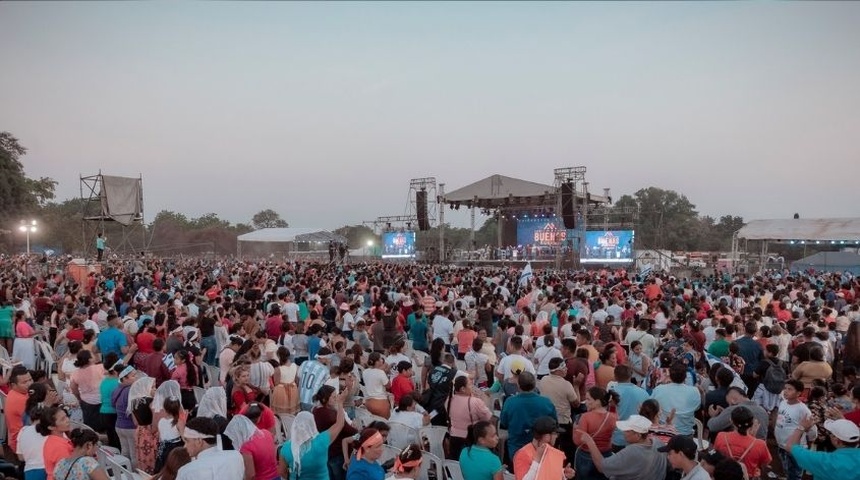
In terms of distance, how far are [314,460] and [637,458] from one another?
2.05 m

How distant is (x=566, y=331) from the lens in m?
7.96

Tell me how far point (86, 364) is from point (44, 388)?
854 mm

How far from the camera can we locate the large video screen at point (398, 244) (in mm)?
33750

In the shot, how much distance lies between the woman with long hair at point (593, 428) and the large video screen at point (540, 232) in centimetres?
2669

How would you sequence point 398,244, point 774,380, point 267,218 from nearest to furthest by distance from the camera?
point 774,380, point 398,244, point 267,218

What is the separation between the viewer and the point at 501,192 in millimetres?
29922

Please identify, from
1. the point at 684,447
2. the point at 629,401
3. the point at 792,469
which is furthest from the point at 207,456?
the point at 792,469

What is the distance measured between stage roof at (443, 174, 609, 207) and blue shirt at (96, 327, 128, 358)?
2358 cm

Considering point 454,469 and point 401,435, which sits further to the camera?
point 401,435

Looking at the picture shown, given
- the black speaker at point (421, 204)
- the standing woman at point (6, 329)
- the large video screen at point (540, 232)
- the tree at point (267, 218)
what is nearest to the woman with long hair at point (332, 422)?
the standing woman at point (6, 329)

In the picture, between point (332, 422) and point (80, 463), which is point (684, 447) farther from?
point (80, 463)

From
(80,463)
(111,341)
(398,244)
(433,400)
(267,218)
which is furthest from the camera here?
(267,218)

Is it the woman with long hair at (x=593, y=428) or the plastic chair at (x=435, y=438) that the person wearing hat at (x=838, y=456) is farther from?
the plastic chair at (x=435, y=438)

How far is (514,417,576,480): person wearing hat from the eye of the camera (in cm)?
320
